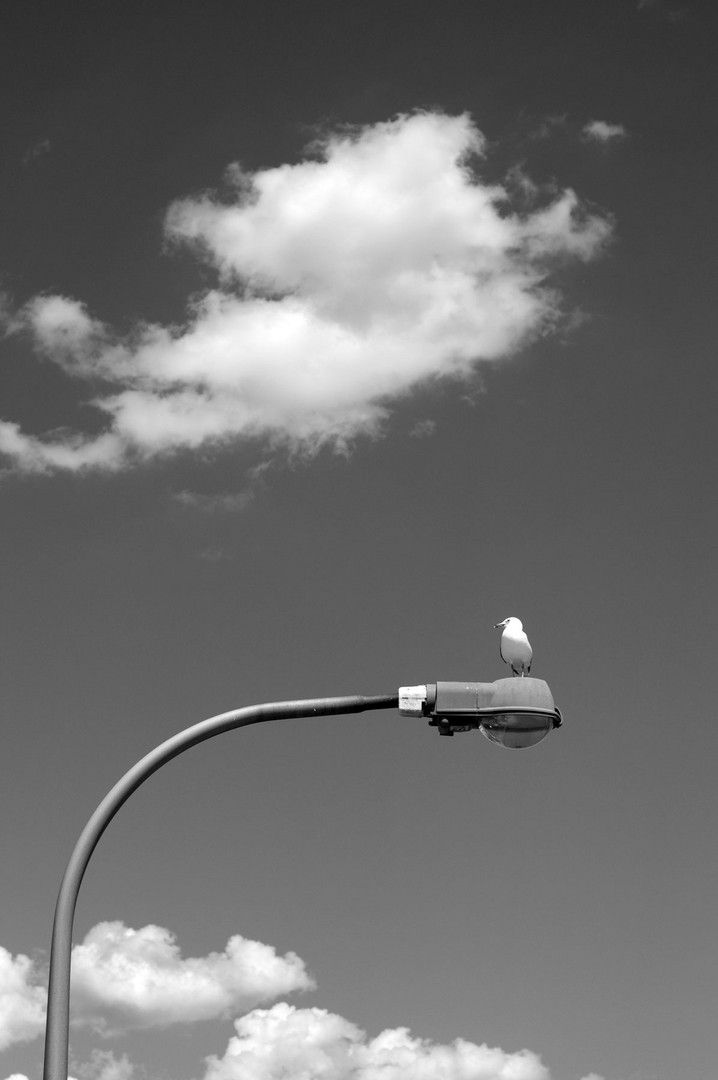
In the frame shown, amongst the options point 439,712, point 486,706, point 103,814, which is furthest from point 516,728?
point 103,814

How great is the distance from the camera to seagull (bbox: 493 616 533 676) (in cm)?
1020

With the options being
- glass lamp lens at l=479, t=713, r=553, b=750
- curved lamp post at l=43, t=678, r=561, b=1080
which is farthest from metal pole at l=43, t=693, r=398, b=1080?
glass lamp lens at l=479, t=713, r=553, b=750

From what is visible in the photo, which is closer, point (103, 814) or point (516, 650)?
point (103, 814)

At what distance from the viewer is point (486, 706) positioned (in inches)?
345

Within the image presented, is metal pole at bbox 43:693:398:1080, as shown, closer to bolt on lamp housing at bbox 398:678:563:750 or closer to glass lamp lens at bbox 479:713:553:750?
bolt on lamp housing at bbox 398:678:563:750

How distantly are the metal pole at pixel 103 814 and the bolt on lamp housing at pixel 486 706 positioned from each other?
217 mm

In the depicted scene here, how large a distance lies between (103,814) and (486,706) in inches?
107

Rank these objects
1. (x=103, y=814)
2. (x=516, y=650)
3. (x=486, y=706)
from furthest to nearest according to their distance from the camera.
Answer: (x=516, y=650) → (x=486, y=706) → (x=103, y=814)

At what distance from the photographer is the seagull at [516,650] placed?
10.2 meters

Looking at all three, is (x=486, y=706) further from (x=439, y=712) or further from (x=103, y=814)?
(x=103, y=814)

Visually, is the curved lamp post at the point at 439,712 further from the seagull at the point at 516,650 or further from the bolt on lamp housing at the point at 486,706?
the seagull at the point at 516,650

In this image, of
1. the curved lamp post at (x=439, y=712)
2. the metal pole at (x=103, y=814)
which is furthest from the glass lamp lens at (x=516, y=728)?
the metal pole at (x=103, y=814)

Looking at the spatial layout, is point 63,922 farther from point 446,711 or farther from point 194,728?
point 446,711

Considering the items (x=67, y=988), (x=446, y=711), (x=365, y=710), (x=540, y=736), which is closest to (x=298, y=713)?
(x=365, y=710)
